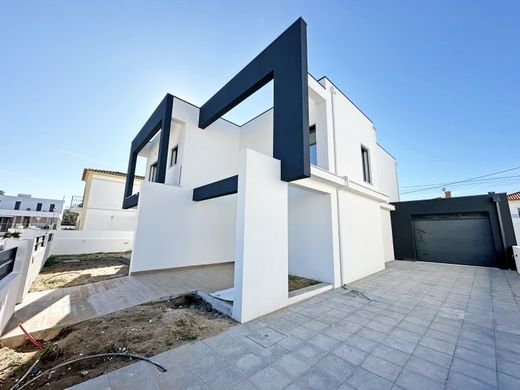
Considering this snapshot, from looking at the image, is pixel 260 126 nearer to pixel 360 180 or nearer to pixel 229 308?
pixel 360 180

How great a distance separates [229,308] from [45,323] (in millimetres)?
2787

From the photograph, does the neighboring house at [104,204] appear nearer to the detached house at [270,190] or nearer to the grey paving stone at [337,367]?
the detached house at [270,190]

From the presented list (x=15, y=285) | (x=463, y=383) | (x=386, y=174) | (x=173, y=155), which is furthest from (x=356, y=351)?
(x=386, y=174)

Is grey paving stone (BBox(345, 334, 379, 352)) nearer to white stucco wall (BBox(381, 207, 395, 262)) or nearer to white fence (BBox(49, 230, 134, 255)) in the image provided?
white stucco wall (BBox(381, 207, 395, 262))

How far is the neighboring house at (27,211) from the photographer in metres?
24.4

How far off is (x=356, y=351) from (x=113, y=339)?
3.09m

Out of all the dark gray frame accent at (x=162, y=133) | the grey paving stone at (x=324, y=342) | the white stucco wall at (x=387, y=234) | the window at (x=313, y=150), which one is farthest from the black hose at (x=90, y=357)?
the white stucco wall at (x=387, y=234)

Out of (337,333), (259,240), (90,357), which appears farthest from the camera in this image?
(259,240)

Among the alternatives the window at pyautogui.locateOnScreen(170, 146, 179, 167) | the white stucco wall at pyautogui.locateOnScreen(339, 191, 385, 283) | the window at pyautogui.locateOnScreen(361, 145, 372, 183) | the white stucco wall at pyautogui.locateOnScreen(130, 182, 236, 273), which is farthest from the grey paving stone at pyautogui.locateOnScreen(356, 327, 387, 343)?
the window at pyautogui.locateOnScreen(170, 146, 179, 167)

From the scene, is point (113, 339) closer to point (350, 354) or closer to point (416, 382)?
point (350, 354)

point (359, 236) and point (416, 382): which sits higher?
point (359, 236)

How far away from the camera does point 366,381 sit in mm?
1839

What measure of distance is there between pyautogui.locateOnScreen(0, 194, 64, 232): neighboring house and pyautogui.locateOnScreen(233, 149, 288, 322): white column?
101ft

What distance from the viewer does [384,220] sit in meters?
9.83
